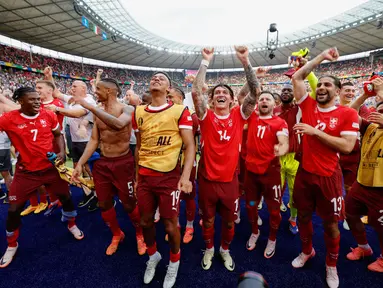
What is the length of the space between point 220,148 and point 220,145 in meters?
0.04

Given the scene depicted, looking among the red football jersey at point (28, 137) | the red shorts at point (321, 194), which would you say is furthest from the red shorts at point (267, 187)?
the red football jersey at point (28, 137)

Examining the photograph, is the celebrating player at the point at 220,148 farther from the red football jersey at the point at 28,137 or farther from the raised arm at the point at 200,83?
the red football jersey at the point at 28,137

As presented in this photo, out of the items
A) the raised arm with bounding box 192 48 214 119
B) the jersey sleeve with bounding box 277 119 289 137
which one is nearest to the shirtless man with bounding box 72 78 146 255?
the raised arm with bounding box 192 48 214 119

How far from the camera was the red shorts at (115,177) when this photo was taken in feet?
8.99

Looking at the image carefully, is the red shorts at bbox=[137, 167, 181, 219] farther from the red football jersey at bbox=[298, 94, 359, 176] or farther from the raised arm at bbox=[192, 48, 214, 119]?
the red football jersey at bbox=[298, 94, 359, 176]

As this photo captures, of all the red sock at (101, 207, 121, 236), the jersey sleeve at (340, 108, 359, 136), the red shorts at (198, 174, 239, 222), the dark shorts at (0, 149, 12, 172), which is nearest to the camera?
the jersey sleeve at (340, 108, 359, 136)

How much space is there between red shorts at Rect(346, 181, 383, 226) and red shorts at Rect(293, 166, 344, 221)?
1.50ft

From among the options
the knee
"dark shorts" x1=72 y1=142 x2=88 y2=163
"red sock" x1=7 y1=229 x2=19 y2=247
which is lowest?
"red sock" x1=7 y1=229 x2=19 y2=247

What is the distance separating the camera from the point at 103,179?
2789 millimetres

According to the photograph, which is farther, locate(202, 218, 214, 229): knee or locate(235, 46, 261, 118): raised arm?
locate(202, 218, 214, 229): knee

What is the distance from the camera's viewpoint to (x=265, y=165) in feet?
8.97

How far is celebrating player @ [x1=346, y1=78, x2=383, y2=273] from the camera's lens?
233 cm

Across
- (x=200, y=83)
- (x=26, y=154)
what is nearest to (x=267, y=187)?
(x=200, y=83)

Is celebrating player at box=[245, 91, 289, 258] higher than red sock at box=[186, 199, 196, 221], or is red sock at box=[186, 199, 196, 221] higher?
celebrating player at box=[245, 91, 289, 258]
